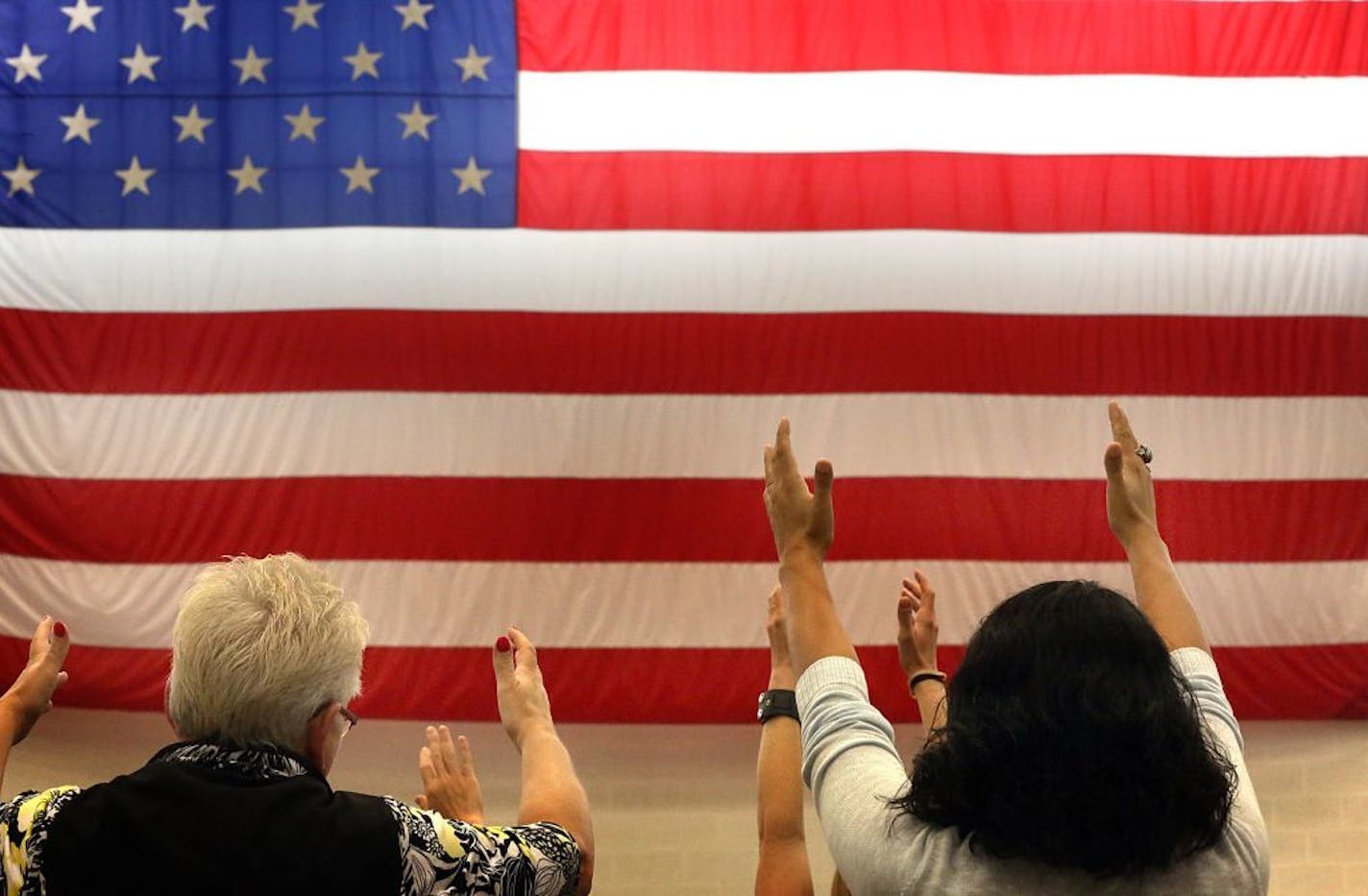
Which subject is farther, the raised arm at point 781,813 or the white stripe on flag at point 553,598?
the white stripe on flag at point 553,598

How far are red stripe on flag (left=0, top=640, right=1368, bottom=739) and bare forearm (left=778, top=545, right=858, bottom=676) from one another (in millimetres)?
1797

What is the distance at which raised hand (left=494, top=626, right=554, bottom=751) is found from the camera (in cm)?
130

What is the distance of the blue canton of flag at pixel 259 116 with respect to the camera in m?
3.04

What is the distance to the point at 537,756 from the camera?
1234 mm

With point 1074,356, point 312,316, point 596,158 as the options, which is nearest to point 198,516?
point 312,316

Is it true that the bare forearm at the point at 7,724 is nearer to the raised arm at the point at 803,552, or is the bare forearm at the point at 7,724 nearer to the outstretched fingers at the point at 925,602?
the raised arm at the point at 803,552

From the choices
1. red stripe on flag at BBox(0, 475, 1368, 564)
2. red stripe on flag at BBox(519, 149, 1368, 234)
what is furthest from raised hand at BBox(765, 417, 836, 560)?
red stripe on flag at BBox(519, 149, 1368, 234)

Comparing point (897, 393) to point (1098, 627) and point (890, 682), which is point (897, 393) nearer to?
point (890, 682)

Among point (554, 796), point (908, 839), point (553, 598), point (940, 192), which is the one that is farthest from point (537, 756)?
point (940, 192)

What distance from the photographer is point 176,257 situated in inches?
120

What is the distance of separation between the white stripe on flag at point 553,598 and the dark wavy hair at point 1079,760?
6.69 ft

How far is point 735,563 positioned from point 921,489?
1.50 feet

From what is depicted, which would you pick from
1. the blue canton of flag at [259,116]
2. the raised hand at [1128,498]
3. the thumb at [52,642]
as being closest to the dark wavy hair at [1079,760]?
the raised hand at [1128,498]

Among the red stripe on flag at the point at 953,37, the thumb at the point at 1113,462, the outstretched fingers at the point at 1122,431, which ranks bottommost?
the thumb at the point at 1113,462
